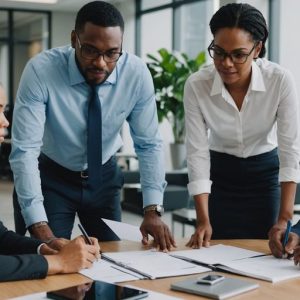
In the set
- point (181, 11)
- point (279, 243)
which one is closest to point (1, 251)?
point (279, 243)

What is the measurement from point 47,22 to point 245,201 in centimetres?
1051

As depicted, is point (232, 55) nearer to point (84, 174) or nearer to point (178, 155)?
point (84, 174)

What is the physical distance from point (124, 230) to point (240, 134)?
637 mm

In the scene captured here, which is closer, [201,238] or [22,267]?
[22,267]

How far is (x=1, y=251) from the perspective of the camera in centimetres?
203

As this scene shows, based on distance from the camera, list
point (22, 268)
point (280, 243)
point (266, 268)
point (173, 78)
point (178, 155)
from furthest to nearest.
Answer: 1. point (178, 155)
2. point (173, 78)
3. point (280, 243)
4. point (266, 268)
5. point (22, 268)

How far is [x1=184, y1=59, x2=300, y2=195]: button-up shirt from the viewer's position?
2312 mm

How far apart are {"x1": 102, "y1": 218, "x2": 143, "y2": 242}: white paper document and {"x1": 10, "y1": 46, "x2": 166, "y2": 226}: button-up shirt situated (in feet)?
0.66

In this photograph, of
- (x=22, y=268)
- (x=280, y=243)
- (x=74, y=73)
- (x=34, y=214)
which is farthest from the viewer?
(x=74, y=73)

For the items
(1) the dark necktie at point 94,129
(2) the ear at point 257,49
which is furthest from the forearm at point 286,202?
(1) the dark necktie at point 94,129

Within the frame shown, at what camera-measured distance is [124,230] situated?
214cm

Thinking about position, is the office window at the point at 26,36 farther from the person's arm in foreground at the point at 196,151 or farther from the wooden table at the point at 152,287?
the wooden table at the point at 152,287

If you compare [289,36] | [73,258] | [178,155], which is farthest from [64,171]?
[178,155]

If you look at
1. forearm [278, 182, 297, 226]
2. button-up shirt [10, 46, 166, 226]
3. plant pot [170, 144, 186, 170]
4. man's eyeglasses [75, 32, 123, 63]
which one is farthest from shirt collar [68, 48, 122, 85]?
plant pot [170, 144, 186, 170]
